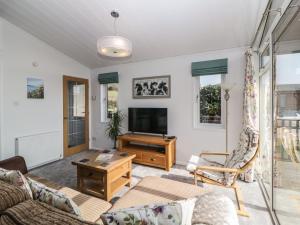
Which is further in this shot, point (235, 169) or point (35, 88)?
point (35, 88)

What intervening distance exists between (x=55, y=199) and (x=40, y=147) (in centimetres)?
315

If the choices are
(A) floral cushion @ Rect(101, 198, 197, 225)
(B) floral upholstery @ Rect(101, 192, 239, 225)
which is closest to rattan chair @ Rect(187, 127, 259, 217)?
(B) floral upholstery @ Rect(101, 192, 239, 225)

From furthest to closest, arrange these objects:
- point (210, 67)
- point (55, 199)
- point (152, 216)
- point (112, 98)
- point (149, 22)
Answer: point (112, 98)
point (210, 67)
point (149, 22)
point (55, 199)
point (152, 216)

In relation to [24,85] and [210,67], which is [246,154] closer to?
[210,67]

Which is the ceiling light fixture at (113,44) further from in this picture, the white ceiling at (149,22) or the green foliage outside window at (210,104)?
the green foliage outside window at (210,104)

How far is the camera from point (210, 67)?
3.38m

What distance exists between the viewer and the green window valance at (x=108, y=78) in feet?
14.8

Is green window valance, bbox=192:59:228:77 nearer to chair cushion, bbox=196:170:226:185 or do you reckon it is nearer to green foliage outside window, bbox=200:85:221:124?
green foliage outside window, bbox=200:85:221:124

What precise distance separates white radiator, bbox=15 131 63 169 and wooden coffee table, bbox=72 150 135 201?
167 centimetres

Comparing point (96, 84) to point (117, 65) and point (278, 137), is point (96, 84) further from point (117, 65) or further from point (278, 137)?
point (278, 137)

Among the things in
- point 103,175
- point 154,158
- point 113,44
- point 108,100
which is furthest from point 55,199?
point 108,100

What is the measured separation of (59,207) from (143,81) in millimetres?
3405

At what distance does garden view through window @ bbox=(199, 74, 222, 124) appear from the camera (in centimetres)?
356

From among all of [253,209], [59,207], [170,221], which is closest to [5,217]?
[59,207]
